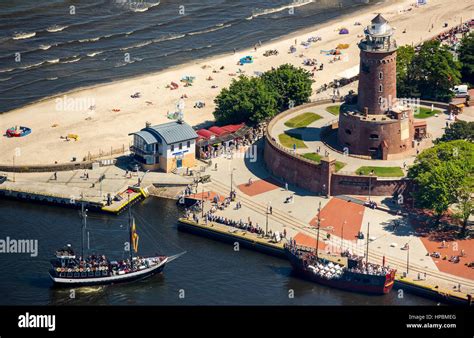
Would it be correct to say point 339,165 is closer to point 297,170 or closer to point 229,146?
point 297,170

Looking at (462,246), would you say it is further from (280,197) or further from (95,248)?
(95,248)

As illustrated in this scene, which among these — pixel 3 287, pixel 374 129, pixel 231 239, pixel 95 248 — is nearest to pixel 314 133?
pixel 374 129

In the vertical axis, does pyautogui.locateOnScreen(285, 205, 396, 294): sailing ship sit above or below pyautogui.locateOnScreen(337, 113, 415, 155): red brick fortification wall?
below

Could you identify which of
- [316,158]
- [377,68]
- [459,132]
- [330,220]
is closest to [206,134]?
[316,158]

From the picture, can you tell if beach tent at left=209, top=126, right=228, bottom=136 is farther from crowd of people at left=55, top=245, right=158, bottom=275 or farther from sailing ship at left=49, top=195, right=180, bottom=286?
crowd of people at left=55, top=245, right=158, bottom=275

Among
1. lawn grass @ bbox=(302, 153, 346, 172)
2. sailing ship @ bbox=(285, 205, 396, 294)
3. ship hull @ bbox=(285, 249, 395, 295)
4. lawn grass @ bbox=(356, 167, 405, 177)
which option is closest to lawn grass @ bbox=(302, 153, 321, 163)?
lawn grass @ bbox=(302, 153, 346, 172)

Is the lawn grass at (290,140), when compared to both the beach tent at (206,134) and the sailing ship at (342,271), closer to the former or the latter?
the beach tent at (206,134)

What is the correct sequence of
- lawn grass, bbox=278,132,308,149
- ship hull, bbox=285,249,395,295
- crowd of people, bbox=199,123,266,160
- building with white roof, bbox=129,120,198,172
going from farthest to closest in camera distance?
crowd of people, bbox=199,123,266,160
lawn grass, bbox=278,132,308,149
building with white roof, bbox=129,120,198,172
ship hull, bbox=285,249,395,295
